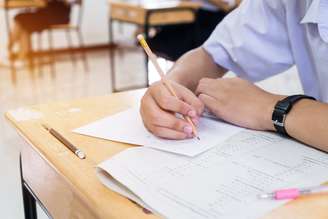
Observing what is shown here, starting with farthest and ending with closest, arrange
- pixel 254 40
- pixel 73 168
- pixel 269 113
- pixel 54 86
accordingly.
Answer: pixel 54 86 → pixel 254 40 → pixel 269 113 → pixel 73 168

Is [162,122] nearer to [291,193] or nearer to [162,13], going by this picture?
[291,193]

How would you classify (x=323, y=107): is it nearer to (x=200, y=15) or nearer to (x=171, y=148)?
(x=171, y=148)

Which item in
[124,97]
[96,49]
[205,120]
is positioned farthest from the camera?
[96,49]

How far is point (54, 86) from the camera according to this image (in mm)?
4152

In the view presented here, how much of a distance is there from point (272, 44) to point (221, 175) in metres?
0.53

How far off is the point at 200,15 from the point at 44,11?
1839 mm

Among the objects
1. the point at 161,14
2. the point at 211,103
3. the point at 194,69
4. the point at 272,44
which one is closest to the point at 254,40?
the point at 272,44

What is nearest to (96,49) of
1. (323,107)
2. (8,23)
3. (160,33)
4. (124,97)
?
(8,23)

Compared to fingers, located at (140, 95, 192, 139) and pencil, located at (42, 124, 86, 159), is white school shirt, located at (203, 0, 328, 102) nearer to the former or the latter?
fingers, located at (140, 95, 192, 139)

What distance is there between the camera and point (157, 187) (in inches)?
23.0

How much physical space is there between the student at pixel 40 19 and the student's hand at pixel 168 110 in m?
3.93

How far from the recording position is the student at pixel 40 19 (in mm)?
4473

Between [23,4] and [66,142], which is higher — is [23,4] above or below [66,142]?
below

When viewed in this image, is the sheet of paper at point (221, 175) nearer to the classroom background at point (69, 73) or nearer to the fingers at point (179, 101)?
the fingers at point (179, 101)
